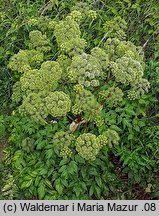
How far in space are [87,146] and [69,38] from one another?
1168 mm

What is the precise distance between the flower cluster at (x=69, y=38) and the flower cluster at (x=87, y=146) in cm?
90

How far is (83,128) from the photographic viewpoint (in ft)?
15.9

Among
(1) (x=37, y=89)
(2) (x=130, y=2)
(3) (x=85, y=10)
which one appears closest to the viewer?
(1) (x=37, y=89)

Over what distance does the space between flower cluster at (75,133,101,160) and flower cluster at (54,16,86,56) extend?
90 centimetres

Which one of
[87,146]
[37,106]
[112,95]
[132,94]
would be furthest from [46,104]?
[132,94]

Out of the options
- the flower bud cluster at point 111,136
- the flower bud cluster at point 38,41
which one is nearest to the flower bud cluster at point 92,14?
the flower bud cluster at point 38,41

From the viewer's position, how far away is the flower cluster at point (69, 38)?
181 inches

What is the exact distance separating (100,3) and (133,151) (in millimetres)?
2296

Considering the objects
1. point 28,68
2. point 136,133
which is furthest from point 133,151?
point 28,68

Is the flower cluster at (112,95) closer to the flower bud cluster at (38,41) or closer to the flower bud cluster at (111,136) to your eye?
the flower bud cluster at (111,136)

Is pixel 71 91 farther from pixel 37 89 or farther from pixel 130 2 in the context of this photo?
pixel 130 2

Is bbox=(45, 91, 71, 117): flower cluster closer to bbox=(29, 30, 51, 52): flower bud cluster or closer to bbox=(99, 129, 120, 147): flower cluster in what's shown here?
bbox=(99, 129, 120, 147): flower cluster

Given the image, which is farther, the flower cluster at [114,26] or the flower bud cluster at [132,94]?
the flower cluster at [114,26]

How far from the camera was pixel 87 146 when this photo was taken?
4277 millimetres
